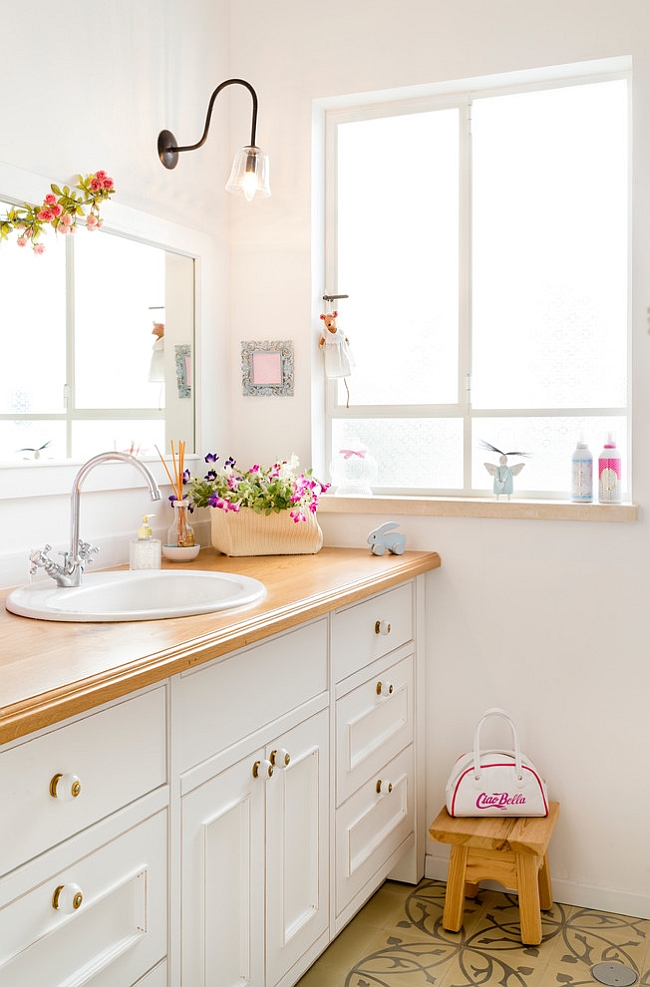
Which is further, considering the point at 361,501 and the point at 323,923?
the point at 361,501

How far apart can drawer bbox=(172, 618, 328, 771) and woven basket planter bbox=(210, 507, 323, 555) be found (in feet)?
1.77

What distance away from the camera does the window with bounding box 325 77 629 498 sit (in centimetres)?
256

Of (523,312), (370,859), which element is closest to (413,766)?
(370,859)

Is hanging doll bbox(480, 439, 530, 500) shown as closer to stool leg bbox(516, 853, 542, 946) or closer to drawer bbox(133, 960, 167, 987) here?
stool leg bbox(516, 853, 542, 946)

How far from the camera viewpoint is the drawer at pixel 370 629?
212 centimetres

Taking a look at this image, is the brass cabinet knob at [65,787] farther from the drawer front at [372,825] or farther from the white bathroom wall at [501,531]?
the white bathroom wall at [501,531]

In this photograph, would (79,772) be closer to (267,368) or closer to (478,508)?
(478,508)

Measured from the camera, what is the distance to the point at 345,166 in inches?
112

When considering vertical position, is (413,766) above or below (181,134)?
below

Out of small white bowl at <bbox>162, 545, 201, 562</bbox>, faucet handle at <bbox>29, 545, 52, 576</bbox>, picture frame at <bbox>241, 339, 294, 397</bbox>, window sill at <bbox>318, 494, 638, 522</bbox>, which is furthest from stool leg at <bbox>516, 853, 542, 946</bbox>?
picture frame at <bbox>241, 339, 294, 397</bbox>

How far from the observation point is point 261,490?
251 centimetres

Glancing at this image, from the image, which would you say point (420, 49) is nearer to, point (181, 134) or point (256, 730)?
point (181, 134)

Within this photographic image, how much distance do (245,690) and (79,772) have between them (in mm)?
469

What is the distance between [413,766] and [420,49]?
6.69 feet
